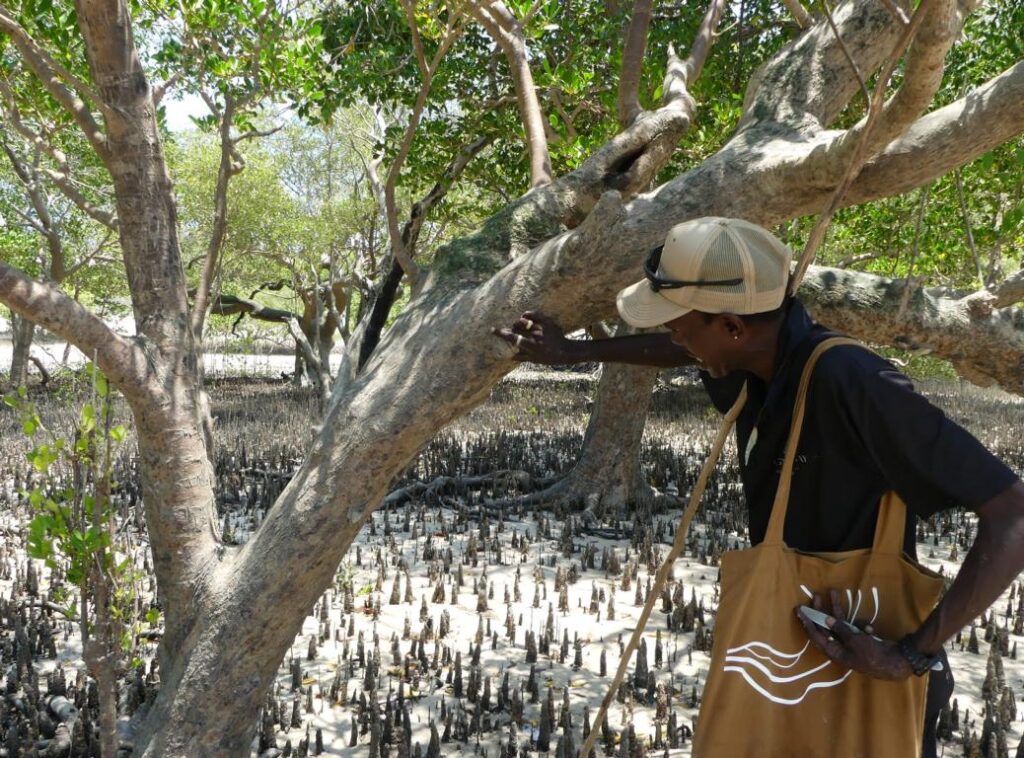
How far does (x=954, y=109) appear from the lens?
7.00 feet

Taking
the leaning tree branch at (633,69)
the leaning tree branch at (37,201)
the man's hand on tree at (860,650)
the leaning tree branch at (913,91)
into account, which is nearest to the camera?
the man's hand on tree at (860,650)

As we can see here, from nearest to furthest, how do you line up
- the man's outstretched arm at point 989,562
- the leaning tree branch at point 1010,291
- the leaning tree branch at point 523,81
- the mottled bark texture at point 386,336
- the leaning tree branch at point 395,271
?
the man's outstretched arm at point 989,562, the mottled bark texture at point 386,336, the leaning tree branch at point 523,81, the leaning tree branch at point 1010,291, the leaning tree branch at point 395,271

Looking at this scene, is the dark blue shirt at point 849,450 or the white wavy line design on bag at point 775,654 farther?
the white wavy line design on bag at point 775,654

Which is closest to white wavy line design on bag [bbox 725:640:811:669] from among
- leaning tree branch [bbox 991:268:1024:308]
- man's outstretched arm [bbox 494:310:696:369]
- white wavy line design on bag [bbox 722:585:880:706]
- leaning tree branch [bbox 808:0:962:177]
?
white wavy line design on bag [bbox 722:585:880:706]

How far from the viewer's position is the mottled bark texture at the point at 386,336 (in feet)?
7.16

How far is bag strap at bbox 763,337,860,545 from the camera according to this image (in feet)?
4.60

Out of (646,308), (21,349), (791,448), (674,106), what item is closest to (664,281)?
(646,308)

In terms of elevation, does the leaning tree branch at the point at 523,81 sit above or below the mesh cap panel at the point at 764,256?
above

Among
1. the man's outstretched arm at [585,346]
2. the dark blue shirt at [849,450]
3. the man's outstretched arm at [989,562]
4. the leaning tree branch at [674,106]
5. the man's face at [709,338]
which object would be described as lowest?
the man's outstretched arm at [989,562]

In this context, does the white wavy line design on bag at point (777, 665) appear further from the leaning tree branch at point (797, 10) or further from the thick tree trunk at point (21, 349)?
the thick tree trunk at point (21, 349)

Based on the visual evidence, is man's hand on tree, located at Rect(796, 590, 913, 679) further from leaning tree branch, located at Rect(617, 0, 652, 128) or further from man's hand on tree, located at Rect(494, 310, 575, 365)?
leaning tree branch, located at Rect(617, 0, 652, 128)

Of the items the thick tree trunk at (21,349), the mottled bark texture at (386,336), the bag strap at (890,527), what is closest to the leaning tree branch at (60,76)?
the mottled bark texture at (386,336)

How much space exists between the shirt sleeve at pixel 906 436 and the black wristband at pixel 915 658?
0.22 metres

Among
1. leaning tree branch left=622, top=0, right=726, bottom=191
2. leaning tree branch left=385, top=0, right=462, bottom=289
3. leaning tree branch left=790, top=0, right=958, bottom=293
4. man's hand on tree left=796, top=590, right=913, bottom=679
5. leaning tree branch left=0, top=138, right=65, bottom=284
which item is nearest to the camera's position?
man's hand on tree left=796, top=590, right=913, bottom=679
